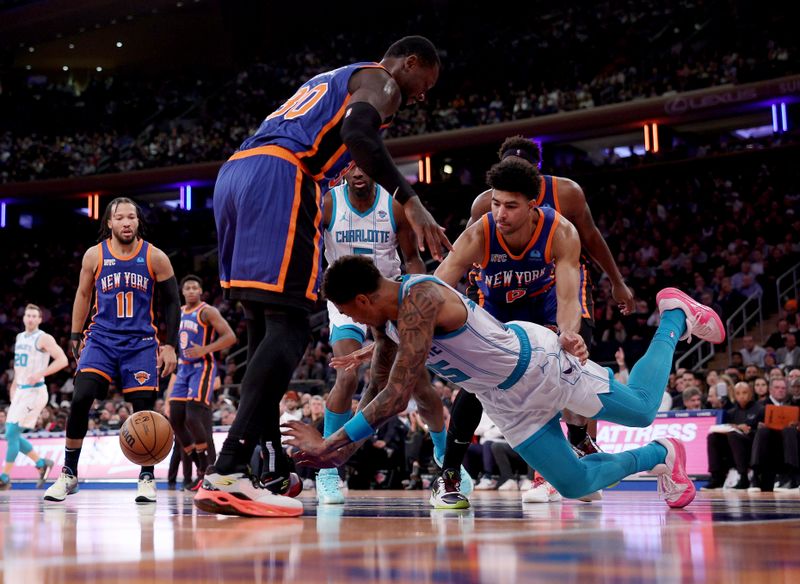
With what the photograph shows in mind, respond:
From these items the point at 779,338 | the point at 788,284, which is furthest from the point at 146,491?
the point at 788,284

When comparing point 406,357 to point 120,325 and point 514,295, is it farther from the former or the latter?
point 120,325

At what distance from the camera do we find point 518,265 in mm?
5223

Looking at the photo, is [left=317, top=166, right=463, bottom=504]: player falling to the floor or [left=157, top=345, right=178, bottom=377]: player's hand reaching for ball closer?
[left=317, top=166, right=463, bottom=504]: player falling to the floor

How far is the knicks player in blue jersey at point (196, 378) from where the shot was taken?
1040 centimetres

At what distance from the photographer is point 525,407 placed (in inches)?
157

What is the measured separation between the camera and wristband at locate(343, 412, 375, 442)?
349 cm

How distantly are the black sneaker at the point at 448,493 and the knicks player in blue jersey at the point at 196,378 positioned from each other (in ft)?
18.1

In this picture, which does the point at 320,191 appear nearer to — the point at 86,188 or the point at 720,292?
the point at 720,292

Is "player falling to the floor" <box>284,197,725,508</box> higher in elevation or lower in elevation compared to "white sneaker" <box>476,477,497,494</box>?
higher

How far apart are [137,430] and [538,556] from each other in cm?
410

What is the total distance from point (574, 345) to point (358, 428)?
1.11 meters

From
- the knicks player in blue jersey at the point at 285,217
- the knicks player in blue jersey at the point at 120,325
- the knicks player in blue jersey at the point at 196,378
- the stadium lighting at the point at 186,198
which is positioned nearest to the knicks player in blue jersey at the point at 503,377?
the knicks player in blue jersey at the point at 285,217

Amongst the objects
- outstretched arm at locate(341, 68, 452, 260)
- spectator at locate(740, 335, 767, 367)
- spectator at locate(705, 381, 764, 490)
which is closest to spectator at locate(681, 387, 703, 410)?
spectator at locate(705, 381, 764, 490)

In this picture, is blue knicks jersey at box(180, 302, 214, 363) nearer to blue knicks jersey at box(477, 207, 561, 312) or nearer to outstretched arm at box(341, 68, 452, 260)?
blue knicks jersey at box(477, 207, 561, 312)
